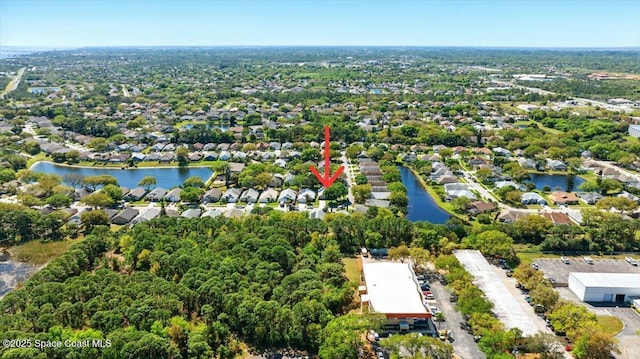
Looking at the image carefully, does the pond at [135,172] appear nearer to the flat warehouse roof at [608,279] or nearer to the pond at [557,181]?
the flat warehouse roof at [608,279]

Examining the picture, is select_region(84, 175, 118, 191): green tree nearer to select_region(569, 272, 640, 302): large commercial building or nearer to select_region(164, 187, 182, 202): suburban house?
select_region(164, 187, 182, 202): suburban house

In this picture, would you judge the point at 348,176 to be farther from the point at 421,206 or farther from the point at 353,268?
the point at 353,268

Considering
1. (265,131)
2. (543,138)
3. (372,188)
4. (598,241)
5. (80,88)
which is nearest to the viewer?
(598,241)

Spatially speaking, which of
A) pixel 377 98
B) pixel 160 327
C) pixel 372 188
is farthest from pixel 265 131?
pixel 160 327

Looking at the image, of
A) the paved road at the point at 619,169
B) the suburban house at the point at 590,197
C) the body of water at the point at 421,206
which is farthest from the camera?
the paved road at the point at 619,169

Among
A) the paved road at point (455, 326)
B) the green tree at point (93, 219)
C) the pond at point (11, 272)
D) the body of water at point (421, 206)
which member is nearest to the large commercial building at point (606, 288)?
the paved road at point (455, 326)

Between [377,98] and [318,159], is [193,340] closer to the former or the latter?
[318,159]
